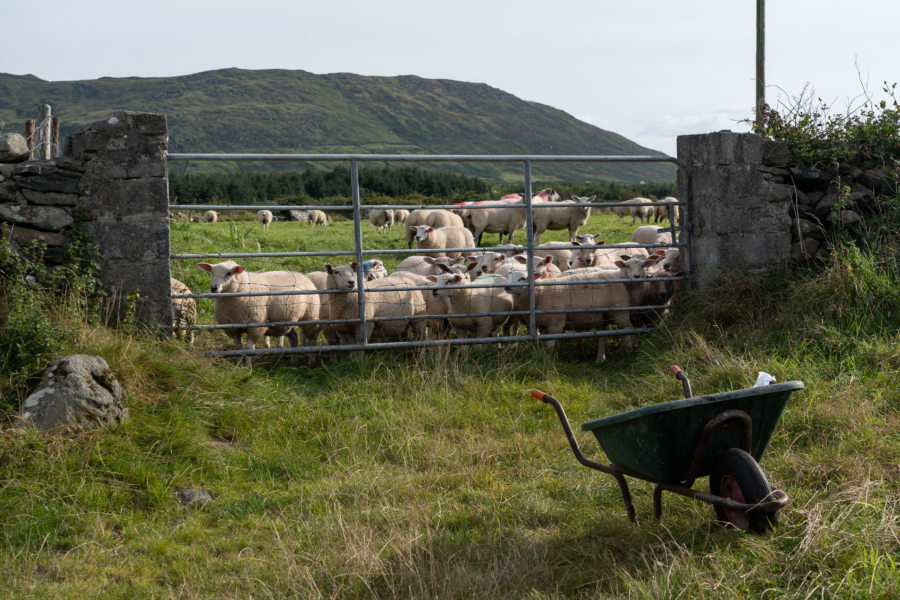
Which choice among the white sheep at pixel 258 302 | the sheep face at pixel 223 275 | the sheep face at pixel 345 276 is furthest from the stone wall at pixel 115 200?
the sheep face at pixel 345 276

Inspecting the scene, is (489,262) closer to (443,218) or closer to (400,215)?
(443,218)

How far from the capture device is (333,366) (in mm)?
8062

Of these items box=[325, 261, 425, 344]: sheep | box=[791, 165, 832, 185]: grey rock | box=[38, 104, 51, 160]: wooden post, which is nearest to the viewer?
box=[325, 261, 425, 344]: sheep

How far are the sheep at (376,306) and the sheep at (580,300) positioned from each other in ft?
3.80

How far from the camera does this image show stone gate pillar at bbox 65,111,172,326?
7367mm

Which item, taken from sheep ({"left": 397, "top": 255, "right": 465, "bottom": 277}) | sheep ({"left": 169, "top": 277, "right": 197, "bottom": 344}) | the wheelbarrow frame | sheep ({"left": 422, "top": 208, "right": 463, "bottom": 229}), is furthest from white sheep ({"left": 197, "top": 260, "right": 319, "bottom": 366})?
sheep ({"left": 422, "top": 208, "right": 463, "bottom": 229})

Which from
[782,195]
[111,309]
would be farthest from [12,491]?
[782,195]

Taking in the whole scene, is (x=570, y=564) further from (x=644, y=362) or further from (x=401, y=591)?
(x=644, y=362)

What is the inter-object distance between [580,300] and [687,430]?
18.1ft

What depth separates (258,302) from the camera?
8742 millimetres

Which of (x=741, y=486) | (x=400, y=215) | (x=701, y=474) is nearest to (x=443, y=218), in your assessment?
(x=400, y=215)

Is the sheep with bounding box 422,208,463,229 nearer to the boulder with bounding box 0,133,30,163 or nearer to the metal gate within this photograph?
the metal gate

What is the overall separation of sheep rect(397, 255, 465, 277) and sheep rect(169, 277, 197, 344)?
2.86 metres

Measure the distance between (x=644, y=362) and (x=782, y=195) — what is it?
2.57 metres
